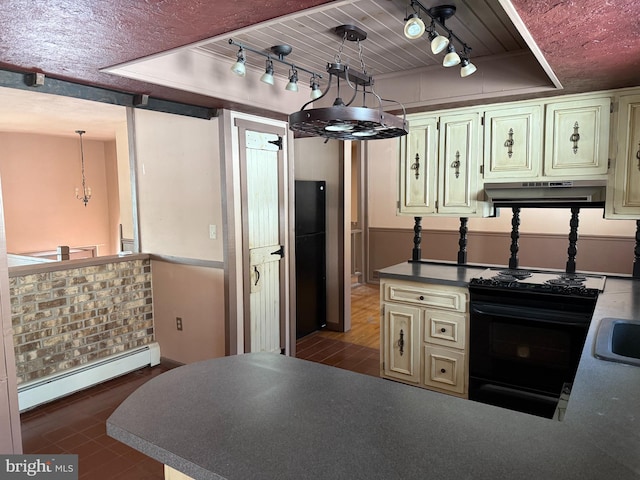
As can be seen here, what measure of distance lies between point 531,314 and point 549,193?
0.82m

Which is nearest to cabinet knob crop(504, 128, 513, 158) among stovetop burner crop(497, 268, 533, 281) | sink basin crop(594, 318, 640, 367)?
stovetop burner crop(497, 268, 533, 281)

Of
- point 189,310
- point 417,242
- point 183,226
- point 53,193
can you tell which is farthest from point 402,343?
point 53,193

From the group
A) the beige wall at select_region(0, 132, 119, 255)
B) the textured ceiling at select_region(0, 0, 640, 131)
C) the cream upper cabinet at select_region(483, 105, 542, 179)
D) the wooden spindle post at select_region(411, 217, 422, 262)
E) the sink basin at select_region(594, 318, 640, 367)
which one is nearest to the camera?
the textured ceiling at select_region(0, 0, 640, 131)

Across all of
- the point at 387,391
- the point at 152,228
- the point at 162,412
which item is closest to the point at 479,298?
the point at 387,391

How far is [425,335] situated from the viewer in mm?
3145

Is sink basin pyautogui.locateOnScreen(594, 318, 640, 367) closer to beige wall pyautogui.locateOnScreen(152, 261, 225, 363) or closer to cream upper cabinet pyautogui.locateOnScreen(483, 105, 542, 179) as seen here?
cream upper cabinet pyautogui.locateOnScreen(483, 105, 542, 179)

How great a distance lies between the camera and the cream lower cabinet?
3006mm

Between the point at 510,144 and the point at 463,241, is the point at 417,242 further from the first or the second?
the point at 510,144

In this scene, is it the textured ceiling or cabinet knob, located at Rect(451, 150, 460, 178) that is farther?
cabinet knob, located at Rect(451, 150, 460, 178)

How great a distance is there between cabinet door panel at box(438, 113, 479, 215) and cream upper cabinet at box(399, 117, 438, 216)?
0.06 meters

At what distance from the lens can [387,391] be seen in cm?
130

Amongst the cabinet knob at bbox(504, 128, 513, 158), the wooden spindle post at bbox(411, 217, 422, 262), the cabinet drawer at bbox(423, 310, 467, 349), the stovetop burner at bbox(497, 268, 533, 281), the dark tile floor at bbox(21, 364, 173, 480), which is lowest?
the dark tile floor at bbox(21, 364, 173, 480)

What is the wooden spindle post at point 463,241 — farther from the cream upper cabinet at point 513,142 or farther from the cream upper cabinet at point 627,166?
the cream upper cabinet at point 627,166

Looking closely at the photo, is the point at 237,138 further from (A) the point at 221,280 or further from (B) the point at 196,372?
(B) the point at 196,372
